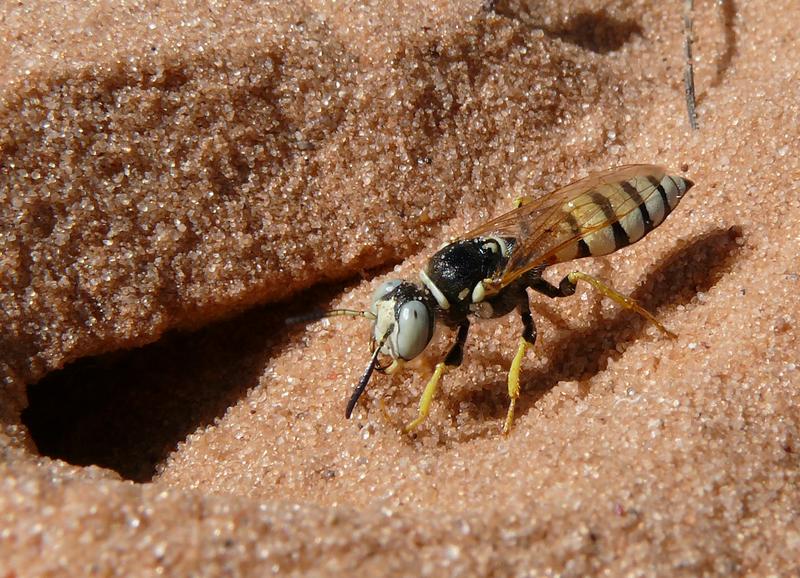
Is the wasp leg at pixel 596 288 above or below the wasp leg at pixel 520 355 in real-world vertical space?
above

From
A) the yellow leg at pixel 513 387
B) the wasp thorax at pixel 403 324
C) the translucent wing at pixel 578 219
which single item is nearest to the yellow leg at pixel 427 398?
the wasp thorax at pixel 403 324

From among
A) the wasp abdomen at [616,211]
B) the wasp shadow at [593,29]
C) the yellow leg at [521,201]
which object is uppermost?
the wasp shadow at [593,29]

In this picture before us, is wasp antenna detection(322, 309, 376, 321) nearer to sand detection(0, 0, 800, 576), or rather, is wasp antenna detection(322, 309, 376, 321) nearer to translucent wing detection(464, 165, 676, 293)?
sand detection(0, 0, 800, 576)

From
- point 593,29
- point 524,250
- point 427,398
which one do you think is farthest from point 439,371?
point 593,29

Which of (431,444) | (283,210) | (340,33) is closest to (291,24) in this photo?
(340,33)

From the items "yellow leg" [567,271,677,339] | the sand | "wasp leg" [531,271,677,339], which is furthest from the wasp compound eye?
"yellow leg" [567,271,677,339]

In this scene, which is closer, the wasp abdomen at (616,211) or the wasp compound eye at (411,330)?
the wasp compound eye at (411,330)

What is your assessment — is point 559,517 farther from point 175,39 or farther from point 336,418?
point 175,39

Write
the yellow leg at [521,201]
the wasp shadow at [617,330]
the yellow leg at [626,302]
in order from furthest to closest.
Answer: the yellow leg at [521,201], the wasp shadow at [617,330], the yellow leg at [626,302]

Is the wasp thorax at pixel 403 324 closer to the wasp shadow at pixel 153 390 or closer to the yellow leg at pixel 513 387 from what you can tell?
the yellow leg at pixel 513 387
